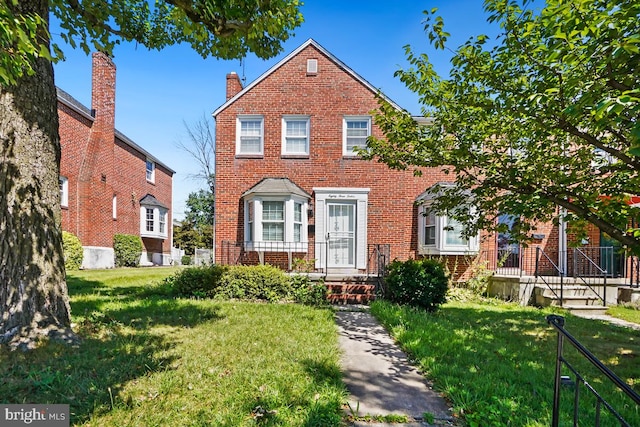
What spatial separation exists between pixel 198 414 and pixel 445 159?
491cm

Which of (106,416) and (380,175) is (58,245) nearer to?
(106,416)

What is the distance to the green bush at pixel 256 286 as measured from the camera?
8.25 metres

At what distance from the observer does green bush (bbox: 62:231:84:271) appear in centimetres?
1377

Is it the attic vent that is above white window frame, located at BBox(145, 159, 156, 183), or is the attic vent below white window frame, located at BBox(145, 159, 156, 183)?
A: above

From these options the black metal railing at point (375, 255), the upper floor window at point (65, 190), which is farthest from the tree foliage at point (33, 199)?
the upper floor window at point (65, 190)

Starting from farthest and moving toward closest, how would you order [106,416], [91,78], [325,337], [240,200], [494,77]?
[91,78]
[240,200]
[325,337]
[494,77]
[106,416]

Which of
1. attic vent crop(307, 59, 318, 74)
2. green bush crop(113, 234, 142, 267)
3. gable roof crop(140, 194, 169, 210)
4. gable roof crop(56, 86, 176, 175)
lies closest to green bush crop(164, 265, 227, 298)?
attic vent crop(307, 59, 318, 74)

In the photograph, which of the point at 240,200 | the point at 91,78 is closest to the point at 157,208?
the point at 91,78

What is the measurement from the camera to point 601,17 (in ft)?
9.50

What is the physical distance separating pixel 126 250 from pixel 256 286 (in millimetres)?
13232

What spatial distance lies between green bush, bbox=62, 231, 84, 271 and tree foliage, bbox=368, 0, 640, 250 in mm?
14625

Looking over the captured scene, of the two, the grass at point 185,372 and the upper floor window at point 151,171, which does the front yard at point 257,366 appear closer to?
the grass at point 185,372

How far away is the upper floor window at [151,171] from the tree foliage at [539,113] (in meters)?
20.3

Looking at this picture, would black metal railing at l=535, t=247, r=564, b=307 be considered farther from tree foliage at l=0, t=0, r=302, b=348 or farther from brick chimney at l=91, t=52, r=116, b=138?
brick chimney at l=91, t=52, r=116, b=138
